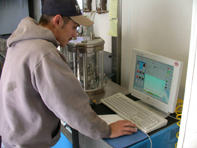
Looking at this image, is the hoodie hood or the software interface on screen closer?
the hoodie hood

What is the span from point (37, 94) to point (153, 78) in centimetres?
63

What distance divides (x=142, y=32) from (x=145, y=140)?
76 centimetres

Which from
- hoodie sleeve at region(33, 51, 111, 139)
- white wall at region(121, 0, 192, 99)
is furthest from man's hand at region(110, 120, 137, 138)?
white wall at region(121, 0, 192, 99)

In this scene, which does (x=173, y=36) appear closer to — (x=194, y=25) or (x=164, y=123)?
(x=164, y=123)

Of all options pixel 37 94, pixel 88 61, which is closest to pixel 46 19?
pixel 37 94

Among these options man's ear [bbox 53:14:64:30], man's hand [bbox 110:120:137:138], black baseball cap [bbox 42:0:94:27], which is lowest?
man's hand [bbox 110:120:137:138]

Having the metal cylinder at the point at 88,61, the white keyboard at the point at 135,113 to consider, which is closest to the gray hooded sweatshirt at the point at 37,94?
the white keyboard at the point at 135,113

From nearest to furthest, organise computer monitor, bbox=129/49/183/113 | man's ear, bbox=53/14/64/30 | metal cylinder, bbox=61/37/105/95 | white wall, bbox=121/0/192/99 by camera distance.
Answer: man's ear, bbox=53/14/64/30 → computer monitor, bbox=129/49/183/113 → white wall, bbox=121/0/192/99 → metal cylinder, bbox=61/37/105/95

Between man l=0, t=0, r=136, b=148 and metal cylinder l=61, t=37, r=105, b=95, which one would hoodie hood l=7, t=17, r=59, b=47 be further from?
metal cylinder l=61, t=37, r=105, b=95

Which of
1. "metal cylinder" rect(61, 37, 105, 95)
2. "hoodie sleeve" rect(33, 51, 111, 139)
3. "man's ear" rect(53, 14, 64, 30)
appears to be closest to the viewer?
"hoodie sleeve" rect(33, 51, 111, 139)

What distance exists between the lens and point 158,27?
137 centimetres

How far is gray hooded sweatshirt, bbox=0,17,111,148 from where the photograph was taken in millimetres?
818

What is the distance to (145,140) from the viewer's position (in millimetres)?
1015

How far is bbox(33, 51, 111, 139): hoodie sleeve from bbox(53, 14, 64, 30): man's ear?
201 mm
